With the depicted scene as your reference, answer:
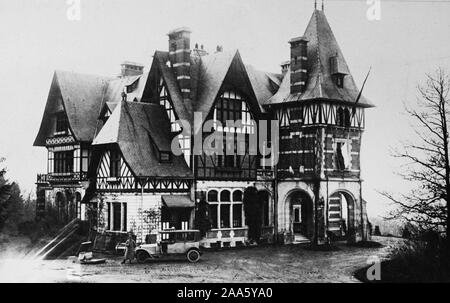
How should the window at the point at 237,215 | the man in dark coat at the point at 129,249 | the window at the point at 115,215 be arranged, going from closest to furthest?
the man in dark coat at the point at 129,249
the window at the point at 115,215
the window at the point at 237,215

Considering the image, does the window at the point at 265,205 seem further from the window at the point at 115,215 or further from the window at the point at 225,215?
the window at the point at 115,215

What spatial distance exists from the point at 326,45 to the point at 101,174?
1258 cm

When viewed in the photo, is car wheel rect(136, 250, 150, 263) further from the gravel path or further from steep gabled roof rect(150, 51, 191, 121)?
steep gabled roof rect(150, 51, 191, 121)

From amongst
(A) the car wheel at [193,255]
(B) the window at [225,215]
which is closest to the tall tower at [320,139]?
(B) the window at [225,215]

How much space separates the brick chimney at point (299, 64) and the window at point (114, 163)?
921 cm

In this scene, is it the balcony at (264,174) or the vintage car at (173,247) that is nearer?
the vintage car at (173,247)

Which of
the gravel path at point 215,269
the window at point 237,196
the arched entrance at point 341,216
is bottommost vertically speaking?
the gravel path at point 215,269

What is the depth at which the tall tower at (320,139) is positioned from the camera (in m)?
28.1

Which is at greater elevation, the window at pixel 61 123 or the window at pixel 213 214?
the window at pixel 61 123

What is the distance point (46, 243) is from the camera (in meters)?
25.7

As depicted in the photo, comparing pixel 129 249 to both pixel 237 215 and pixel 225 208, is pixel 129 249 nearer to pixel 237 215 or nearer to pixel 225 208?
pixel 225 208
